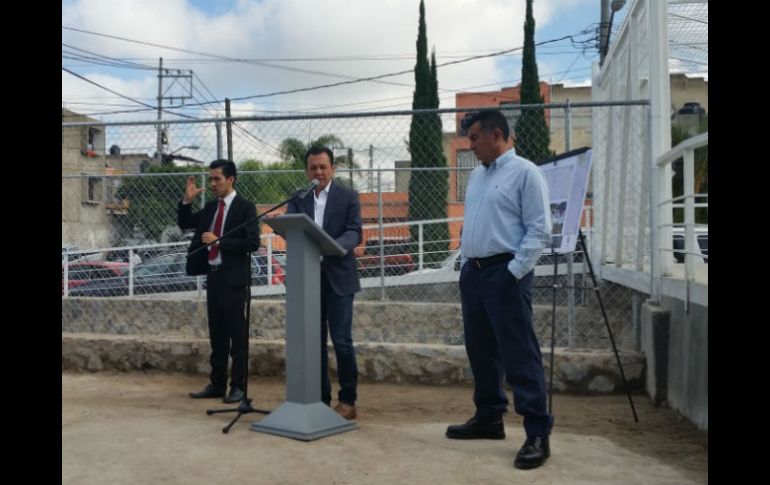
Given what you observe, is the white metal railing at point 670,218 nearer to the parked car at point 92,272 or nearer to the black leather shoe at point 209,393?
the black leather shoe at point 209,393

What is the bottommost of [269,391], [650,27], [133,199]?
[269,391]

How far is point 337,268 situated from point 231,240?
0.97 m

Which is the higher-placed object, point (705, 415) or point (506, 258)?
point (506, 258)

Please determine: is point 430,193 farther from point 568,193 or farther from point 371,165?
point 568,193

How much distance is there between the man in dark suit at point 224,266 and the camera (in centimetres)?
562

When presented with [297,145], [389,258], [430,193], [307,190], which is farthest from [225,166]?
[430,193]

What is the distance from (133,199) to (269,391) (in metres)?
3.93

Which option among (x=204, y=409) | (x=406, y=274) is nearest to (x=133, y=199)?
(x=406, y=274)

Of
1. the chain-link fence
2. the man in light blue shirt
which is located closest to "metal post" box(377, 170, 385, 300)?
the chain-link fence

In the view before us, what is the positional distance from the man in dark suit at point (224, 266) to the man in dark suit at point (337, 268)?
0.65 m

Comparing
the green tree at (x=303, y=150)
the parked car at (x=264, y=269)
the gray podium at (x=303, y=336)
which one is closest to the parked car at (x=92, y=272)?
the parked car at (x=264, y=269)

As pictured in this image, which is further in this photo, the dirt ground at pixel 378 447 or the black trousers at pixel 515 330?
the black trousers at pixel 515 330
